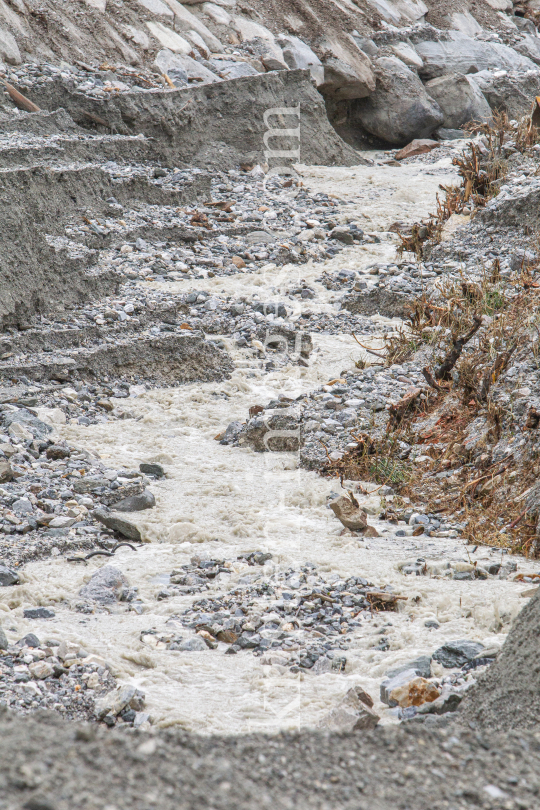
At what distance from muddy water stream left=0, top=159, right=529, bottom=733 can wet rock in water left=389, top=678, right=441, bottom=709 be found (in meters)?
0.08

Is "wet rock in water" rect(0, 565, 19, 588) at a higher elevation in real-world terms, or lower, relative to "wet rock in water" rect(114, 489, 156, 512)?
higher

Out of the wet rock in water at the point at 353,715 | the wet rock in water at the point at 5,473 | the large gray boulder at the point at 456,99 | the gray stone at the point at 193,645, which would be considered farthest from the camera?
the large gray boulder at the point at 456,99

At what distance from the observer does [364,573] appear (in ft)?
9.71

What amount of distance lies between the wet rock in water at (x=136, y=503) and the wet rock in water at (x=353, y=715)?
1938mm

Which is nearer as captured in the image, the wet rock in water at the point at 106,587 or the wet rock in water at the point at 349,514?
the wet rock in water at the point at 106,587

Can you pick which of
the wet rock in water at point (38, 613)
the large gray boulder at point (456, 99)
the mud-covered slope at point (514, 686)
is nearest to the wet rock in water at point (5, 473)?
the wet rock in water at point (38, 613)

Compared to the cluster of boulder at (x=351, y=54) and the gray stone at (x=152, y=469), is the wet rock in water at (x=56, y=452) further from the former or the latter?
the cluster of boulder at (x=351, y=54)

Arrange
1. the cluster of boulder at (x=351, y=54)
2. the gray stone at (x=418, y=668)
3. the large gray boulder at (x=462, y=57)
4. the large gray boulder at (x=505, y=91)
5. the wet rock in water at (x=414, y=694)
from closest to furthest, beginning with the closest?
the wet rock in water at (x=414, y=694) → the gray stone at (x=418, y=668) → the cluster of boulder at (x=351, y=54) → the large gray boulder at (x=505, y=91) → the large gray boulder at (x=462, y=57)

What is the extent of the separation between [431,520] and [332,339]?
8.94 ft

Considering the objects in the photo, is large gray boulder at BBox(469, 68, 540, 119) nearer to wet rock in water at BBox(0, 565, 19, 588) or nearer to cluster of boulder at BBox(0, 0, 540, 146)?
cluster of boulder at BBox(0, 0, 540, 146)

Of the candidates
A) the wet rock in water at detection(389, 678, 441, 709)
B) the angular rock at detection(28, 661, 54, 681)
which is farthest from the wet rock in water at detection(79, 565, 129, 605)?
the wet rock in water at detection(389, 678, 441, 709)

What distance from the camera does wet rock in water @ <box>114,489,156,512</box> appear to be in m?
3.70

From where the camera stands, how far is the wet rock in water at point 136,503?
3695 mm

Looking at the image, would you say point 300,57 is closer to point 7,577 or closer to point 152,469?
point 152,469
